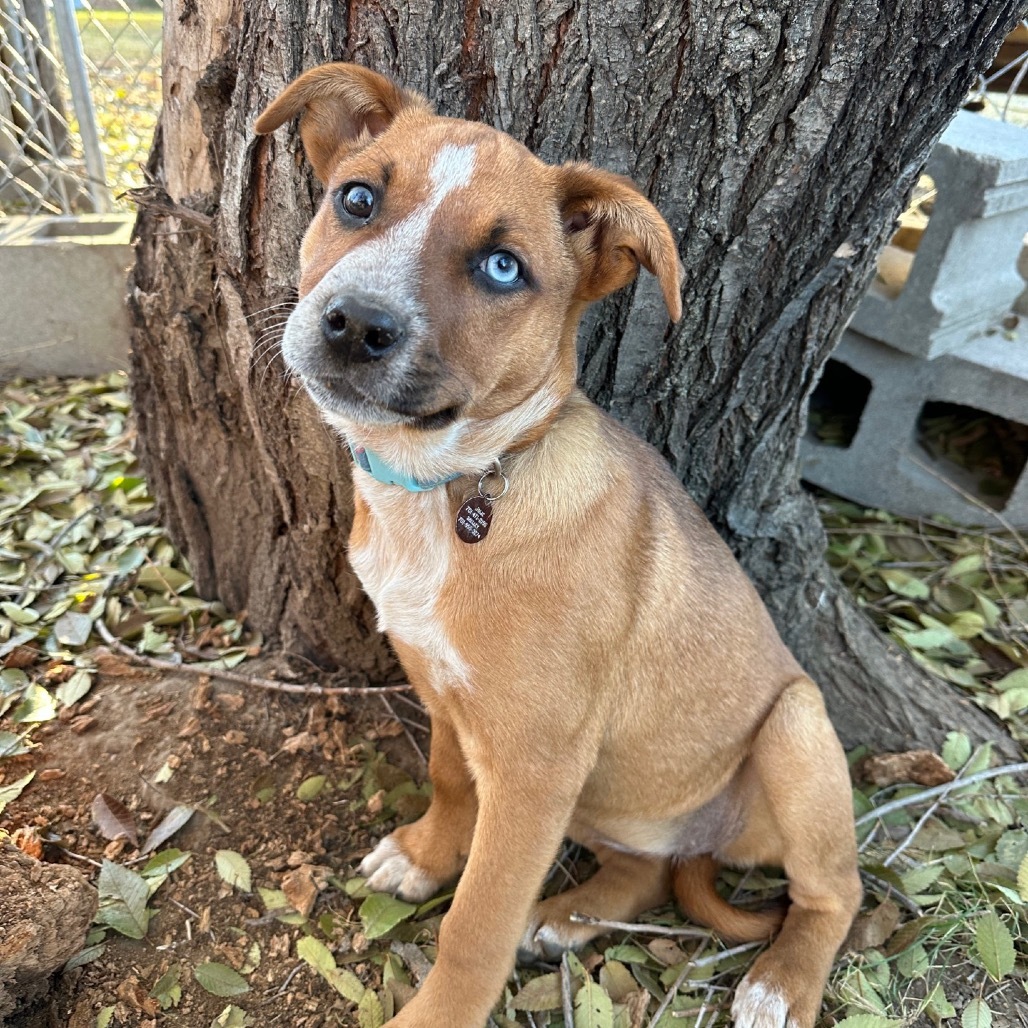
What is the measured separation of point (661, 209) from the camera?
8.66ft

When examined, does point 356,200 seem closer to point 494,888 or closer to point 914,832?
point 494,888

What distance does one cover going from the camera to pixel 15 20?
500 centimetres

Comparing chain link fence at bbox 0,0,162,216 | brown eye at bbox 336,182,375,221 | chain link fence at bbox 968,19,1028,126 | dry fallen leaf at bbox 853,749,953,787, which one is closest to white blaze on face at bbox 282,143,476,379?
brown eye at bbox 336,182,375,221

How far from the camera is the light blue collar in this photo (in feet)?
7.88

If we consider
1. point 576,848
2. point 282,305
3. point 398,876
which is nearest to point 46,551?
point 282,305

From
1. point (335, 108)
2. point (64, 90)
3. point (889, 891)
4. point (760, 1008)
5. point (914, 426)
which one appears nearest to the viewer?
point (335, 108)

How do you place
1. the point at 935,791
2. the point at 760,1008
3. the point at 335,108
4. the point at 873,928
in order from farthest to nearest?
the point at 935,791, the point at 873,928, the point at 760,1008, the point at 335,108

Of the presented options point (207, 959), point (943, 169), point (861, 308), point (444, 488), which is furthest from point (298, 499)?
point (943, 169)

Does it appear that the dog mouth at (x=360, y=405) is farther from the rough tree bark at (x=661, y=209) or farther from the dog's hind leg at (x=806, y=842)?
the dog's hind leg at (x=806, y=842)

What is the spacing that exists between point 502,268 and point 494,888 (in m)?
1.66

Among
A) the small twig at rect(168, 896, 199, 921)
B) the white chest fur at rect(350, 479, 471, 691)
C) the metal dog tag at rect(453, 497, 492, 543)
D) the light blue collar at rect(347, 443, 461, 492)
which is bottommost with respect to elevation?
the small twig at rect(168, 896, 199, 921)

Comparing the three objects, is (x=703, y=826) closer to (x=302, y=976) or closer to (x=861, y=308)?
(x=302, y=976)

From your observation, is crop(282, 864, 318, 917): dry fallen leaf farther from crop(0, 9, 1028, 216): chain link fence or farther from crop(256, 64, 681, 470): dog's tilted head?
crop(0, 9, 1028, 216): chain link fence

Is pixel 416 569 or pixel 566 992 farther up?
pixel 416 569
